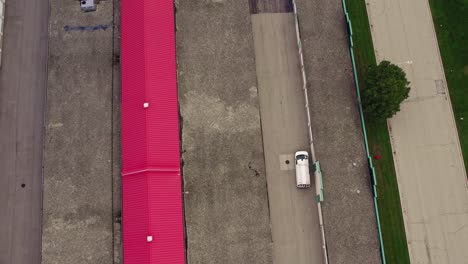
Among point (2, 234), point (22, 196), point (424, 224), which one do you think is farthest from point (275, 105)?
point (2, 234)

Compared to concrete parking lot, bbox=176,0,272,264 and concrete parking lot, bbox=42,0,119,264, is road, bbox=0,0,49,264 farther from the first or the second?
concrete parking lot, bbox=176,0,272,264

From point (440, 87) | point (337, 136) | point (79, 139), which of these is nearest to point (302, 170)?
point (337, 136)

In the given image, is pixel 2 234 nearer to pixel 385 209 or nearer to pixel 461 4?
pixel 385 209

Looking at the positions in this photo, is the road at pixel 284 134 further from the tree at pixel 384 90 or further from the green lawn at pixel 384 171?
the tree at pixel 384 90

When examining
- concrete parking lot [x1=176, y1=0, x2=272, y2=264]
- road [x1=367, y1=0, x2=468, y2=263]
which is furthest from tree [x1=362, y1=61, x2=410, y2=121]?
concrete parking lot [x1=176, y1=0, x2=272, y2=264]

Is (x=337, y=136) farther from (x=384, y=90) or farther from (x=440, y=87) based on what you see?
(x=440, y=87)
